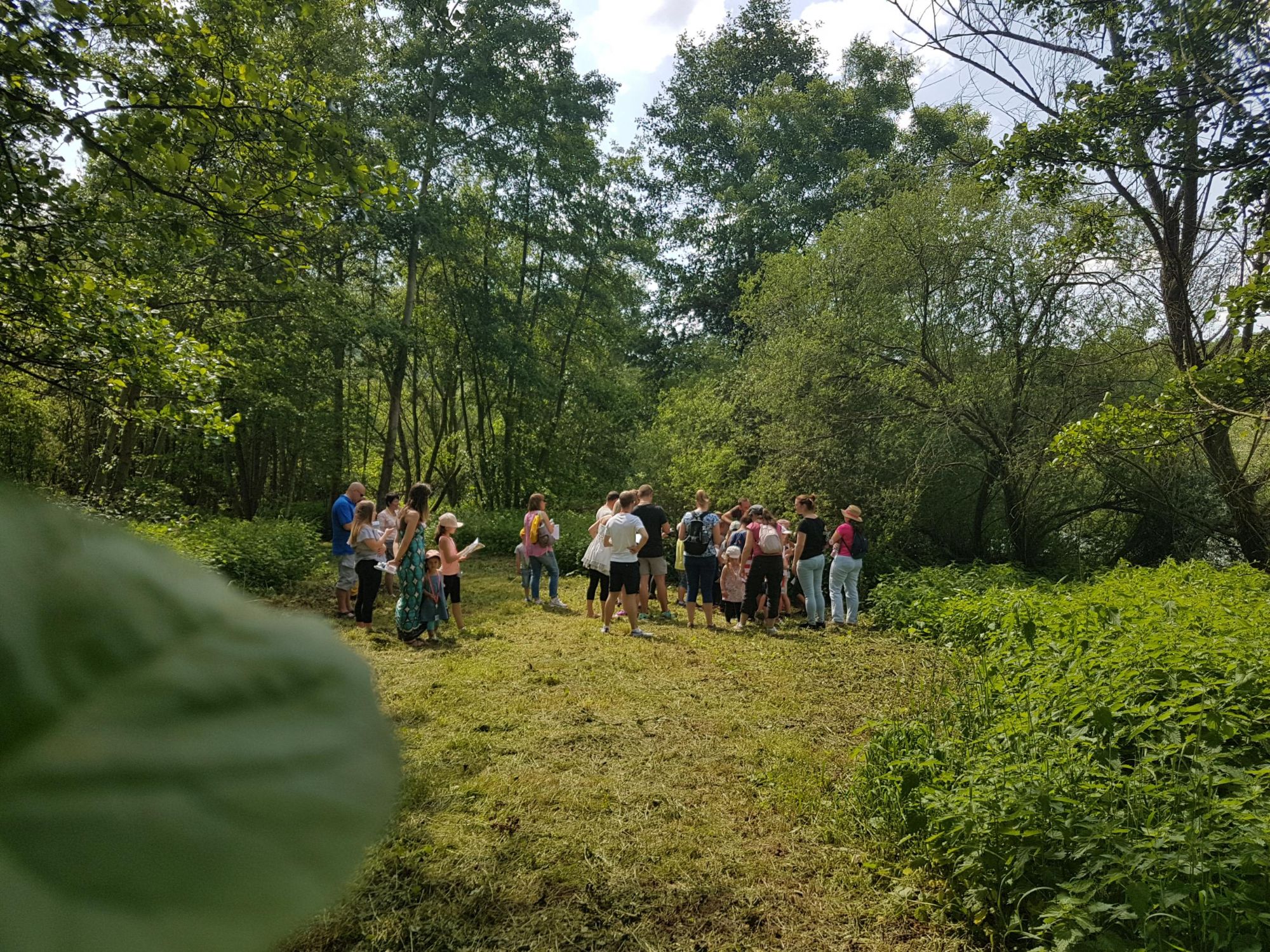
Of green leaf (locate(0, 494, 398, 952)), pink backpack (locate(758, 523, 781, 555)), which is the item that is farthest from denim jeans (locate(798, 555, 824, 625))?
green leaf (locate(0, 494, 398, 952))

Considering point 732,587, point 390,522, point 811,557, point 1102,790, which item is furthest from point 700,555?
point 1102,790

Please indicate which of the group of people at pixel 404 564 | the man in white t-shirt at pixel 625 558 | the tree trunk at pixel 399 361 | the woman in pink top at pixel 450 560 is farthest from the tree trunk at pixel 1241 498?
the tree trunk at pixel 399 361

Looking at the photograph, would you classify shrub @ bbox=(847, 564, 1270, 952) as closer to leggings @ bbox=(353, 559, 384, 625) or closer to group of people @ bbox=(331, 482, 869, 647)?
group of people @ bbox=(331, 482, 869, 647)

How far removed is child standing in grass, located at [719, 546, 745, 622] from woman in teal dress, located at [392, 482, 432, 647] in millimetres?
3985

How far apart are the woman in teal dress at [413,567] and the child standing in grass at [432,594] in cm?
1

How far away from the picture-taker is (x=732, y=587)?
9.48 m

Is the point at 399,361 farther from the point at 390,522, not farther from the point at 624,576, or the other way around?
the point at 624,576

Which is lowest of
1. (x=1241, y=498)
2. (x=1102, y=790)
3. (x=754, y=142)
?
(x=1102, y=790)

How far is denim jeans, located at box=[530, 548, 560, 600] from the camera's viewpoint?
9742 mm

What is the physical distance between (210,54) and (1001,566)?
11860 millimetres

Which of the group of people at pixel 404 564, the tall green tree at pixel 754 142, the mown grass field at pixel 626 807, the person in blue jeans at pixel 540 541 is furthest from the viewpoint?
the tall green tree at pixel 754 142

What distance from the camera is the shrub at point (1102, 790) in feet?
8.59

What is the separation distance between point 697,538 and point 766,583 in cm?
104

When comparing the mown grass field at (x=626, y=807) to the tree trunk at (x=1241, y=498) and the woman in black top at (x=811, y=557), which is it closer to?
the woman in black top at (x=811, y=557)
